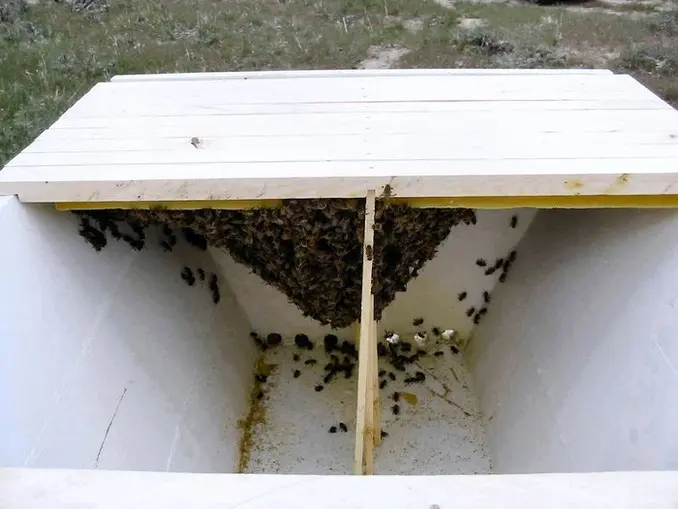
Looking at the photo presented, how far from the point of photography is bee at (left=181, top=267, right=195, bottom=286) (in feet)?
9.23

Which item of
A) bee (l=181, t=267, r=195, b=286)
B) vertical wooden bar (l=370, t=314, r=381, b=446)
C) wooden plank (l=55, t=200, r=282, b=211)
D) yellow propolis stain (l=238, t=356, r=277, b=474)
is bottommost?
yellow propolis stain (l=238, t=356, r=277, b=474)

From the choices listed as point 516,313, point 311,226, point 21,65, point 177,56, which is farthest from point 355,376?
point 21,65

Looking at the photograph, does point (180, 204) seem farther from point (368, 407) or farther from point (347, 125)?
point (368, 407)

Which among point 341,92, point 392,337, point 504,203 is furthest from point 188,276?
point 504,203

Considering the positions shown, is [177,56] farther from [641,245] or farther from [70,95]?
[641,245]

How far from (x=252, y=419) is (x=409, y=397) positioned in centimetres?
77

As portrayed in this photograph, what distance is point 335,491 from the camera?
50.2 inches

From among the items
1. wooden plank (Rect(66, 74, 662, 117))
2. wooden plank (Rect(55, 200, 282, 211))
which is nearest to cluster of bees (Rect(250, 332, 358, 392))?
wooden plank (Rect(66, 74, 662, 117))

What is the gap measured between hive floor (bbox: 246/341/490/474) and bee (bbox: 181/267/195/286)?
728 mm

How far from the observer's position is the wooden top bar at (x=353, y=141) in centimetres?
183

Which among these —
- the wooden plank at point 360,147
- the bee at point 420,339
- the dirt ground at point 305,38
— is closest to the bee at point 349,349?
the bee at point 420,339

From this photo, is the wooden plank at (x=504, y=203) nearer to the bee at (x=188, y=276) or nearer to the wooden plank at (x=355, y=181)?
the wooden plank at (x=355, y=181)

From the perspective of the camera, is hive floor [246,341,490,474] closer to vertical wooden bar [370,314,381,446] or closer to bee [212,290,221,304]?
vertical wooden bar [370,314,381,446]

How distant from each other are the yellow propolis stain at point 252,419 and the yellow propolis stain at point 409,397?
68 cm
